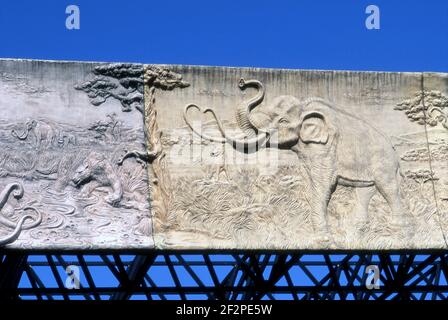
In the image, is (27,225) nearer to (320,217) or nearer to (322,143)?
(320,217)

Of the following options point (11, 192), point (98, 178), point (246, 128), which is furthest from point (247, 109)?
point (11, 192)

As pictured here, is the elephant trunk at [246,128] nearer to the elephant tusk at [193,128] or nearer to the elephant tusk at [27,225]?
the elephant tusk at [193,128]

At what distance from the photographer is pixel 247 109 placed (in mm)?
18438

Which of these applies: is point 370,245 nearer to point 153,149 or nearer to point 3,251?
point 153,149

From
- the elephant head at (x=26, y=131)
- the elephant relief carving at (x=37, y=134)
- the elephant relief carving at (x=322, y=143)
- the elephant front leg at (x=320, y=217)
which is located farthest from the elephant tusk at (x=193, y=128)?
the elephant head at (x=26, y=131)

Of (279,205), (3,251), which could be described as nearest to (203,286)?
(279,205)

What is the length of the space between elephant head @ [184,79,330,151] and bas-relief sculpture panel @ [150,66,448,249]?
1cm

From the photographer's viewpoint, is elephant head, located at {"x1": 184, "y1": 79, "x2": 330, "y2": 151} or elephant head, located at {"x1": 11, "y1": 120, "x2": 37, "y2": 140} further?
elephant head, located at {"x1": 184, "y1": 79, "x2": 330, "y2": 151}

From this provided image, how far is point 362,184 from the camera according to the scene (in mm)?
18484

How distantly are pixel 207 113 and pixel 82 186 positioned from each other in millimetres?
1955

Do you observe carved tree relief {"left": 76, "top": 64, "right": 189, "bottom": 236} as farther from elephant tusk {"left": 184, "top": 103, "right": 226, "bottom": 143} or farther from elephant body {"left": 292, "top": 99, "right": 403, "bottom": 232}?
elephant body {"left": 292, "top": 99, "right": 403, "bottom": 232}

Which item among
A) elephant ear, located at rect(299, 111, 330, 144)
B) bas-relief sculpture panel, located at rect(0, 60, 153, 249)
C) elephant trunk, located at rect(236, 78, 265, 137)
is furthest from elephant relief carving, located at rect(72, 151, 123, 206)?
elephant ear, located at rect(299, 111, 330, 144)

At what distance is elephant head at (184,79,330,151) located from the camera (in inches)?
723

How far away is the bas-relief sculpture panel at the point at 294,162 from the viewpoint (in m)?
18.0
